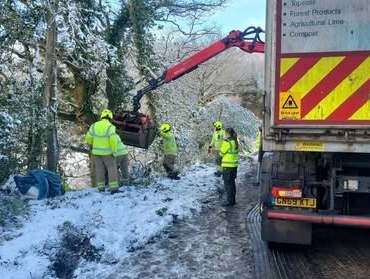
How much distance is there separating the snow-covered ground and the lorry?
2.09 metres

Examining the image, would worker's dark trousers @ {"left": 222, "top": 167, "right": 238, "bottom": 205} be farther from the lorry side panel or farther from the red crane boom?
the lorry side panel

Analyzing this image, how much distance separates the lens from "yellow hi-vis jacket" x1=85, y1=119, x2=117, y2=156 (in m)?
11.4

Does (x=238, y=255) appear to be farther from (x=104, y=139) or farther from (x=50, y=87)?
(x=50, y=87)

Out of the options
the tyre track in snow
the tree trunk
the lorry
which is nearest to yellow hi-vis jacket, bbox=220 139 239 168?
the tyre track in snow

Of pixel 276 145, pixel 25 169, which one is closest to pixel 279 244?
pixel 276 145

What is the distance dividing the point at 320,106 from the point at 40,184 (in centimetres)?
597

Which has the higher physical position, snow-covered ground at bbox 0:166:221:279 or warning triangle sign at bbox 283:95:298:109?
warning triangle sign at bbox 283:95:298:109

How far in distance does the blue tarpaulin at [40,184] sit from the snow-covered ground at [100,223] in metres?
0.32

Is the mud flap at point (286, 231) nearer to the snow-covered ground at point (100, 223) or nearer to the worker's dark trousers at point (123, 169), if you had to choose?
the snow-covered ground at point (100, 223)

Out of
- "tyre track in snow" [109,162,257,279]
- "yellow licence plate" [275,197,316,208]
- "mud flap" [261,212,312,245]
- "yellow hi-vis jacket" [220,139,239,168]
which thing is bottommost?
"tyre track in snow" [109,162,257,279]

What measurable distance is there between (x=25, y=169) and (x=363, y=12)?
8.67 meters

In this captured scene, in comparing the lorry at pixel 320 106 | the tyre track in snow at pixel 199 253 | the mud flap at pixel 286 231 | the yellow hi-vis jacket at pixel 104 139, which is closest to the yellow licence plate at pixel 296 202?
the lorry at pixel 320 106

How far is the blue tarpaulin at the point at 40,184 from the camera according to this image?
1057 centimetres

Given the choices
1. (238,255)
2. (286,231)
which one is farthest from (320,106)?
(238,255)
